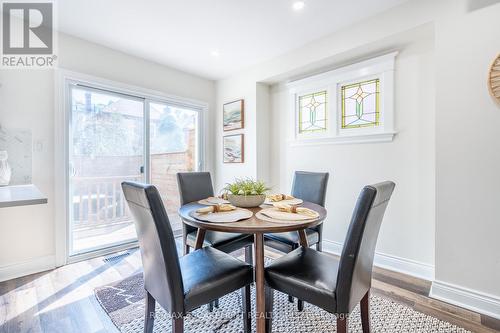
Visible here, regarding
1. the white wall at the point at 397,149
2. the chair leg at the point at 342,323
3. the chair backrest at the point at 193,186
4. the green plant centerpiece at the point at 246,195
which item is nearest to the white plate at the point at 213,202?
the green plant centerpiece at the point at 246,195

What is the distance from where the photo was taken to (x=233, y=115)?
3.79 m

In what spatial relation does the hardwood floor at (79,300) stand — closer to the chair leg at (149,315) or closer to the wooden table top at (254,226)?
the chair leg at (149,315)

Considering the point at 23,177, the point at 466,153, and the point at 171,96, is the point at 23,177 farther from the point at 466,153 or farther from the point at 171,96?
the point at 466,153

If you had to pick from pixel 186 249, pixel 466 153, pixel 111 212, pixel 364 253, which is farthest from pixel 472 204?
pixel 111 212

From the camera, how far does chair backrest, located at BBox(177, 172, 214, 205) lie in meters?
2.38

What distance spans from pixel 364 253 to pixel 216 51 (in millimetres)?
2789

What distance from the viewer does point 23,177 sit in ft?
7.76

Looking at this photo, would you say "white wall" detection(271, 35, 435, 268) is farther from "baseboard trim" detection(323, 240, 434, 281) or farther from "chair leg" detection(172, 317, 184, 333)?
"chair leg" detection(172, 317, 184, 333)

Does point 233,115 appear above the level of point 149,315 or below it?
above

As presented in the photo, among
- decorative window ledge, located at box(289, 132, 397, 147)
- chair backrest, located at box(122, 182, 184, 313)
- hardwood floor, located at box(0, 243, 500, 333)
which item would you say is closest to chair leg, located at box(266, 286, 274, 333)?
chair backrest, located at box(122, 182, 184, 313)

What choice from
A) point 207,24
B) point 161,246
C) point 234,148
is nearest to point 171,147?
point 234,148

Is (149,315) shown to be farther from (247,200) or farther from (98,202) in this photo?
(98,202)

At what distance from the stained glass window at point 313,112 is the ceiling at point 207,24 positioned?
0.65 meters

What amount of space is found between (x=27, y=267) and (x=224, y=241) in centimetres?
206
